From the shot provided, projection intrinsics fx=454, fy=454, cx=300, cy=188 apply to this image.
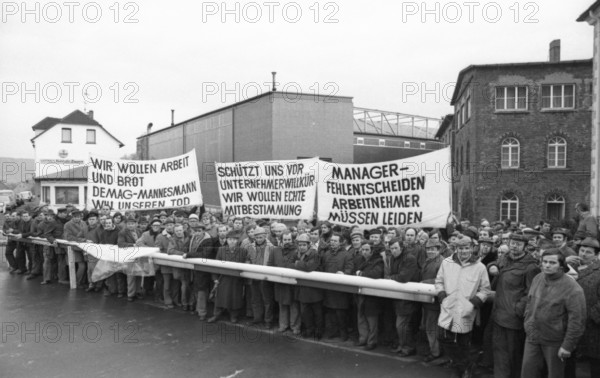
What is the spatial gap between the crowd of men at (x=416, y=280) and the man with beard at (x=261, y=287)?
2cm

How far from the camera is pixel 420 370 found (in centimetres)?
536

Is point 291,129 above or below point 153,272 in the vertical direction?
above

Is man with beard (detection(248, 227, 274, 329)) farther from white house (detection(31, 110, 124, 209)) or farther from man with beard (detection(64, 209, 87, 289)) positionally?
white house (detection(31, 110, 124, 209))

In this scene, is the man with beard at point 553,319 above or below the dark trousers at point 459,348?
above

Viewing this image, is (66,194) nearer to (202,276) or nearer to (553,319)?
(202,276)

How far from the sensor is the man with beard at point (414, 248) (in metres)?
6.24

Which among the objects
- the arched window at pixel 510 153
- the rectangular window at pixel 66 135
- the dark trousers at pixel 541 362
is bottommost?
the dark trousers at pixel 541 362

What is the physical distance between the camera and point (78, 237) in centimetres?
990

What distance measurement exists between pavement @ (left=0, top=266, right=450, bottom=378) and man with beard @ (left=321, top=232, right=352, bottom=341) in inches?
11.3

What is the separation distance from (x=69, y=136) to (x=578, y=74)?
154 feet

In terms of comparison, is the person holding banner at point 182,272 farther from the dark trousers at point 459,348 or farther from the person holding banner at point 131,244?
the dark trousers at point 459,348

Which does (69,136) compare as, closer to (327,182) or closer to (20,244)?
(20,244)

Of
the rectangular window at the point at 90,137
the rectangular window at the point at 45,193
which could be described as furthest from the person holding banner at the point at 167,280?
the rectangular window at the point at 90,137

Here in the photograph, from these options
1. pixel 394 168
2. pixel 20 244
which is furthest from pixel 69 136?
pixel 394 168
